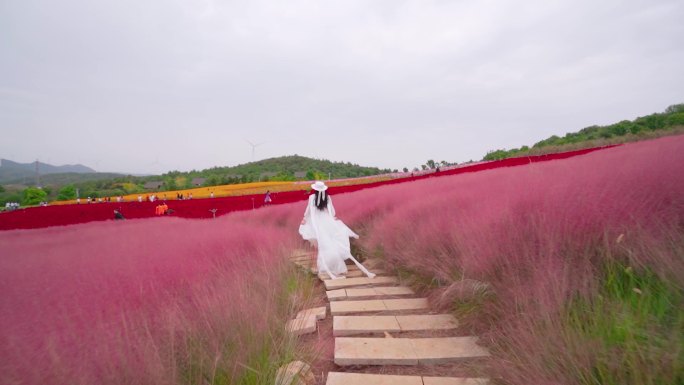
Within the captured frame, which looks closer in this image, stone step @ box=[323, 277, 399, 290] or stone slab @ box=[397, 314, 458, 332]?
stone slab @ box=[397, 314, 458, 332]

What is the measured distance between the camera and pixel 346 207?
7051mm

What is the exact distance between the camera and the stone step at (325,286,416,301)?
9.71 feet

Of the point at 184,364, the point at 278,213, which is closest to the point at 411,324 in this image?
the point at 184,364

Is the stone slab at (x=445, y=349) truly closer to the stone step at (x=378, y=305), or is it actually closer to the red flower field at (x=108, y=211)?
the stone step at (x=378, y=305)

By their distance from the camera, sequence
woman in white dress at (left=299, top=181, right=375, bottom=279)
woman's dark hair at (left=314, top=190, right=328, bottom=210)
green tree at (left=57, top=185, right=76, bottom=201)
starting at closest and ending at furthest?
woman in white dress at (left=299, top=181, right=375, bottom=279)
woman's dark hair at (left=314, top=190, right=328, bottom=210)
green tree at (left=57, top=185, right=76, bottom=201)

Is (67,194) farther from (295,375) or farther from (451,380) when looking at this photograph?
(451,380)

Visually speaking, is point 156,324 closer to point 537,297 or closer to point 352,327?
point 352,327

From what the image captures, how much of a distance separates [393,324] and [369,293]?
0.78 meters

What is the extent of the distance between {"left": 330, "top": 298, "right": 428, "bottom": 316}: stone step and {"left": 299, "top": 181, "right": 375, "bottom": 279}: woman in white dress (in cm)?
82

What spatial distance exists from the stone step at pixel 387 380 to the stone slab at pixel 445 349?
186 millimetres

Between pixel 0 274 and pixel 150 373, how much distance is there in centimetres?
125

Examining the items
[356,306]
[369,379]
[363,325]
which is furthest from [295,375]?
[356,306]

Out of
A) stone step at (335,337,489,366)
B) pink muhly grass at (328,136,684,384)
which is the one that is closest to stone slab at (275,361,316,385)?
stone step at (335,337,489,366)

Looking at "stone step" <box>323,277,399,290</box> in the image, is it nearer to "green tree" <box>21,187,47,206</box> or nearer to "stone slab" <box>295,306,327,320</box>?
"stone slab" <box>295,306,327,320</box>
